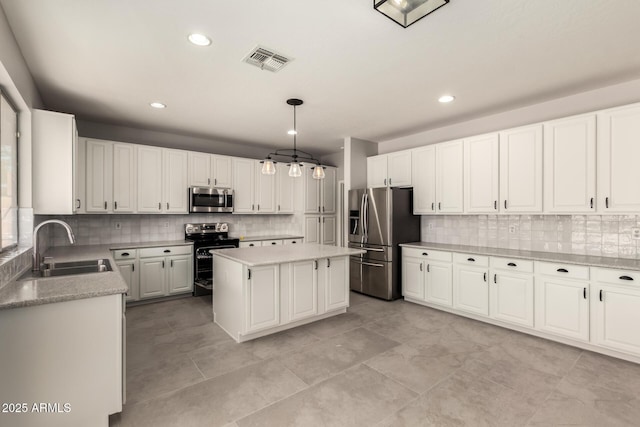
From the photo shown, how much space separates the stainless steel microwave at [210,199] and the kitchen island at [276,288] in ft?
5.12

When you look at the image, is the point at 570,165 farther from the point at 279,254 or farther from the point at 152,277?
the point at 152,277

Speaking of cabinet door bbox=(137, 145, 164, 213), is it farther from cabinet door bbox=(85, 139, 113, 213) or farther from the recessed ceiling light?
the recessed ceiling light

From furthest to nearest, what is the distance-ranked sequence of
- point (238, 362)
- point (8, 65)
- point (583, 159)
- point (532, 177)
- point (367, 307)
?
point (367, 307) → point (532, 177) → point (583, 159) → point (238, 362) → point (8, 65)

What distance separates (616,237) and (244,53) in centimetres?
403

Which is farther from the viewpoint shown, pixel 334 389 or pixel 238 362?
pixel 238 362

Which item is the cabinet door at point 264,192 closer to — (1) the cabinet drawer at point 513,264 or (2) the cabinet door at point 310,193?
(2) the cabinet door at point 310,193

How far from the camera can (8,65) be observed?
2070 mm

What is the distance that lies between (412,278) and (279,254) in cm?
212

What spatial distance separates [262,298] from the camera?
319 centimetres

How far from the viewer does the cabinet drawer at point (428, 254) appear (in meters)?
4.06

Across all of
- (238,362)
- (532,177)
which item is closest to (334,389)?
(238,362)

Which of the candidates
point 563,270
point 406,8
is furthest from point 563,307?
point 406,8

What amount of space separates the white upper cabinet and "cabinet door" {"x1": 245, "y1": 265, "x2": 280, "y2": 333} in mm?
2616

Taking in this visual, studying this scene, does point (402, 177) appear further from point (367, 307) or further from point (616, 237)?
point (616, 237)
